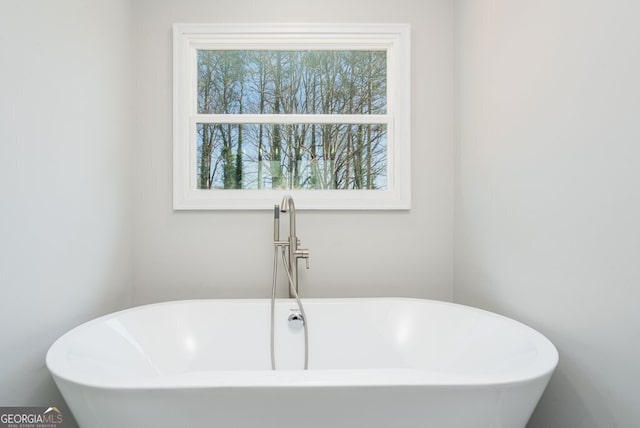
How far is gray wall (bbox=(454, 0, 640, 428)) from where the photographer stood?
932 millimetres

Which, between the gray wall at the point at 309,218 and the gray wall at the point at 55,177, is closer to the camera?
the gray wall at the point at 55,177

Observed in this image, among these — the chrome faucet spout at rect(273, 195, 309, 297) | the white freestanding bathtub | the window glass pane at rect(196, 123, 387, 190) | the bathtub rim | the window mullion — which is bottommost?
the white freestanding bathtub

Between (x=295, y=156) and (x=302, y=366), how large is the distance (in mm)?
1167

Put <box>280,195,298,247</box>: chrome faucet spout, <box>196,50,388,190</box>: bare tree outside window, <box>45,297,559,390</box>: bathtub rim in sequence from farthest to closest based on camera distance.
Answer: <box>196,50,388,190</box>: bare tree outside window < <box>280,195,298,247</box>: chrome faucet spout < <box>45,297,559,390</box>: bathtub rim

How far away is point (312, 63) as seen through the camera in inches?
81.6

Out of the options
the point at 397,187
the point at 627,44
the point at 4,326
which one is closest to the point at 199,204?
the point at 4,326

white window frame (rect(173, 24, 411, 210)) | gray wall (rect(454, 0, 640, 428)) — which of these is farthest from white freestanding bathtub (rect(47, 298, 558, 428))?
white window frame (rect(173, 24, 411, 210))

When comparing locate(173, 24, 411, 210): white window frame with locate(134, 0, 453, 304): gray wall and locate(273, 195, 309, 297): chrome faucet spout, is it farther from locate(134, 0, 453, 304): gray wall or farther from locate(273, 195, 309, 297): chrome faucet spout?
locate(273, 195, 309, 297): chrome faucet spout

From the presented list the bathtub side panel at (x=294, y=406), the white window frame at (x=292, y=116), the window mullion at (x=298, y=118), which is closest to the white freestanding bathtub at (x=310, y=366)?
the bathtub side panel at (x=294, y=406)

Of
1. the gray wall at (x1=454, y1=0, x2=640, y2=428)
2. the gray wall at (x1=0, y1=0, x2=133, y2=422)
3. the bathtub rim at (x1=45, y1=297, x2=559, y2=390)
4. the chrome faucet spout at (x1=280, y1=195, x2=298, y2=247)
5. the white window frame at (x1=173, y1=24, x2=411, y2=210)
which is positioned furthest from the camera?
the white window frame at (x1=173, y1=24, x2=411, y2=210)

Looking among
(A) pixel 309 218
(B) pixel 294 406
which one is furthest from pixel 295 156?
(B) pixel 294 406

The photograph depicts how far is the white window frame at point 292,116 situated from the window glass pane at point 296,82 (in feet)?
0.19

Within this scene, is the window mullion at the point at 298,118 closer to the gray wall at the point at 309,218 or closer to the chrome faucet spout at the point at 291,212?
the gray wall at the point at 309,218

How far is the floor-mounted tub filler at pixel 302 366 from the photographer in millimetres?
822
